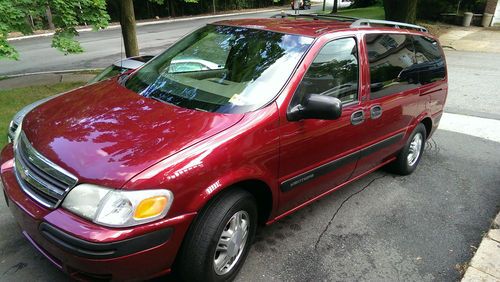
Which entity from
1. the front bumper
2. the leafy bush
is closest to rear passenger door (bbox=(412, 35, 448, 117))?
the front bumper

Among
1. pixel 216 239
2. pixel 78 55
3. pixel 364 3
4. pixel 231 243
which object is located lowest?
pixel 364 3

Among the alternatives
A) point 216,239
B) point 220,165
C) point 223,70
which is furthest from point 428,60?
point 216,239

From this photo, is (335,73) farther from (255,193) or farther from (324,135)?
(255,193)

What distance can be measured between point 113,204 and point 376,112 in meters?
2.48

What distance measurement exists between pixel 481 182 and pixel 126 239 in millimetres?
4200

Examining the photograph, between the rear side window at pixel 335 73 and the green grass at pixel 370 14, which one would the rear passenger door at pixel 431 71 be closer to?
the rear side window at pixel 335 73

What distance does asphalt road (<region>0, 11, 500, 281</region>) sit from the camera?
305 centimetres

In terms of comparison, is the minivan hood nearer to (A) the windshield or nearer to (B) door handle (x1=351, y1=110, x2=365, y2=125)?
(A) the windshield

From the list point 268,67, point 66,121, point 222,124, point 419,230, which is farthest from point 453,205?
point 66,121

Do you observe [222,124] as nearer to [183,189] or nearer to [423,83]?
[183,189]

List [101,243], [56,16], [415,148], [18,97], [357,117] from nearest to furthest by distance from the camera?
[101,243] < [357,117] < [415,148] < [56,16] < [18,97]

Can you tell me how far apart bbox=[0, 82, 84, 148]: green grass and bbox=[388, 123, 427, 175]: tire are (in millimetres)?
4726

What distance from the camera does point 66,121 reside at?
9.08ft

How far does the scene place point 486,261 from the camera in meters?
3.16
